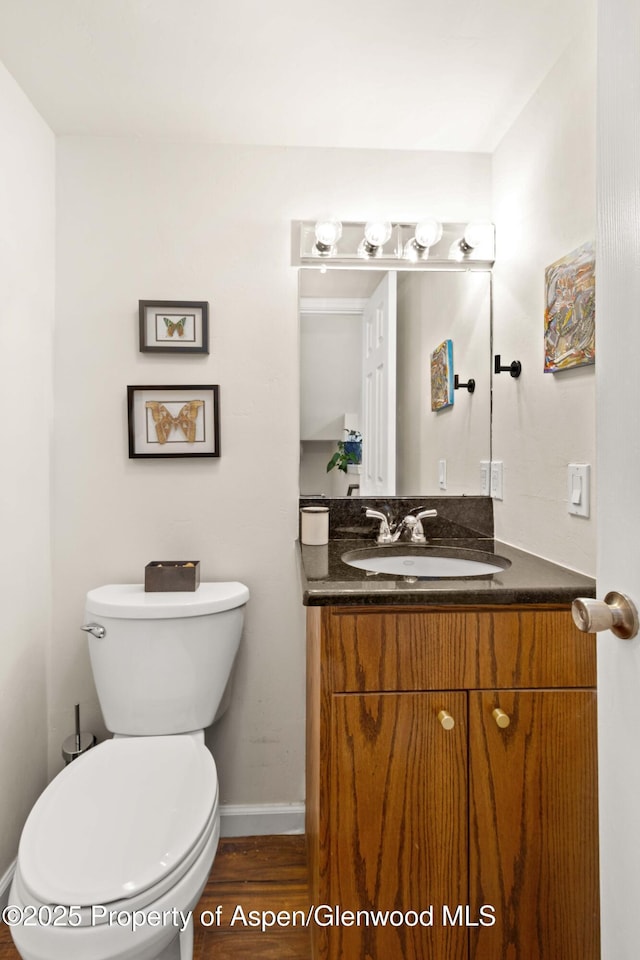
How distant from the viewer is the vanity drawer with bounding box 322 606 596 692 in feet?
3.76

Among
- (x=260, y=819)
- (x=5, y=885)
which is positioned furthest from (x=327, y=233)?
(x=5, y=885)

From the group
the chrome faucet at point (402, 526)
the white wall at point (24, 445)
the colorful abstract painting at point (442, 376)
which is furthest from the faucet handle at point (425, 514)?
the white wall at point (24, 445)

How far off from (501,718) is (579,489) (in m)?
0.55

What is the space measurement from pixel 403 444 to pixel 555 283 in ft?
2.15

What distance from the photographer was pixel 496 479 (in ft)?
5.91

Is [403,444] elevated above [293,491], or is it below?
above

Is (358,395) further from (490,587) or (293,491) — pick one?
(490,587)

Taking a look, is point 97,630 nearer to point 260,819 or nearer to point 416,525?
point 260,819

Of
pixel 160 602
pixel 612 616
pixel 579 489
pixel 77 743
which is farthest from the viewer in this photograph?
pixel 77 743

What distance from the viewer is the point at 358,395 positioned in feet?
6.08

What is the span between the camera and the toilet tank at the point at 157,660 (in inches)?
60.4

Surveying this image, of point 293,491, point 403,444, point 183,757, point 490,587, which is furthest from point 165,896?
point 403,444

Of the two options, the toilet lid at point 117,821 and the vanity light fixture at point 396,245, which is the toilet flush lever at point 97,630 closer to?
the toilet lid at point 117,821

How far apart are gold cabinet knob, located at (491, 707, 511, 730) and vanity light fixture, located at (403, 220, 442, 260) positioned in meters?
1.36
